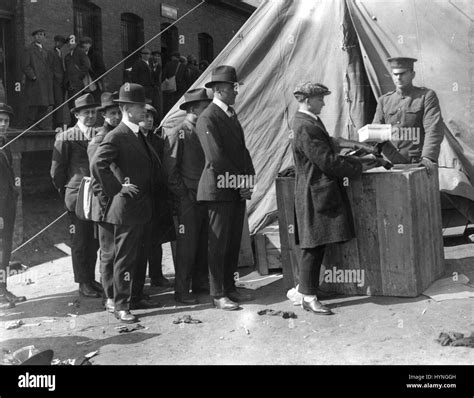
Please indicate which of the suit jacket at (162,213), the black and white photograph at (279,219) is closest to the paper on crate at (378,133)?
the black and white photograph at (279,219)

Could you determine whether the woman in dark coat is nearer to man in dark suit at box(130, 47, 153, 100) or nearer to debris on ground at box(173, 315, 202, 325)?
debris on ground at box(173, 315, 202, 325)

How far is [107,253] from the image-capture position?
604 cm

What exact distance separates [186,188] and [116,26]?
27.8ft

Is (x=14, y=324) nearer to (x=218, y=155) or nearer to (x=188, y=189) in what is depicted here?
(x=188, y=189)

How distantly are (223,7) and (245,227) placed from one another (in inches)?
487

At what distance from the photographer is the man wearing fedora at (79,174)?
6695mm

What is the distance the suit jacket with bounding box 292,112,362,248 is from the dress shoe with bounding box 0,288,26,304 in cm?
296

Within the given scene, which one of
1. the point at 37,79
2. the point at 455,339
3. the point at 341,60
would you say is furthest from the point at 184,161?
the point at 37,79

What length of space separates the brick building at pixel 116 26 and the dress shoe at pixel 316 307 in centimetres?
752

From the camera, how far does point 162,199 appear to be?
6.59m

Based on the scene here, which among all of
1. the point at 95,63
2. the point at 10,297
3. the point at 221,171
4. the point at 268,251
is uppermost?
the point at 95,63

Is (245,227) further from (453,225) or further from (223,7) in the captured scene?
(223,7)

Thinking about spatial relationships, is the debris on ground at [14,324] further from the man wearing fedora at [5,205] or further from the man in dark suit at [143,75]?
the man in dark suit at [143,75]
